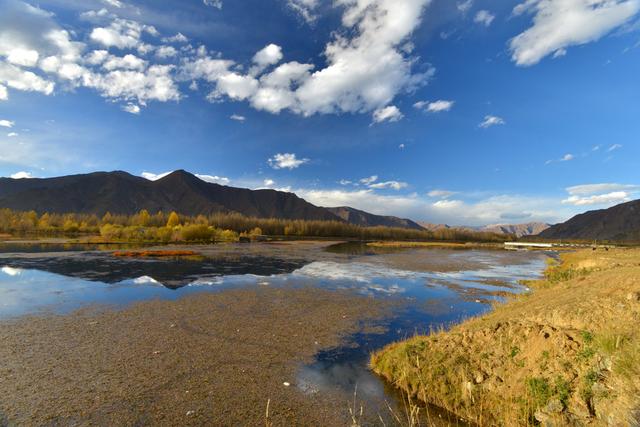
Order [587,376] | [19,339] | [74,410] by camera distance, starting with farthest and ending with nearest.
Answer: [19,339] < [74,410] < [587,376]

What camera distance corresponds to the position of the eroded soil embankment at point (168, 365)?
322 inches

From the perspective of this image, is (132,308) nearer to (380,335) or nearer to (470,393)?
(380,335)

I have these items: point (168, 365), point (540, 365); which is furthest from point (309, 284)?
point (540, 365)

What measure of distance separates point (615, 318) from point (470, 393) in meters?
4.18

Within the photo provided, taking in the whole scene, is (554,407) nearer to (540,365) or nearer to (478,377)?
(540,365)

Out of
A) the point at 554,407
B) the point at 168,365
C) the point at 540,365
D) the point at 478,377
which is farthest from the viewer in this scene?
the point at 168,365

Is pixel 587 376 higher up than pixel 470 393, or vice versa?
pixel 587 376

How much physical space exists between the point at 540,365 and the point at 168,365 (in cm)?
1116

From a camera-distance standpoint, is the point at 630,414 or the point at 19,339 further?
the point at 19,339

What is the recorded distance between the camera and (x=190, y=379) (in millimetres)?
9922

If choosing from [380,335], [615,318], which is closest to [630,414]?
[615,318]

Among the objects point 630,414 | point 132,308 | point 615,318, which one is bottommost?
point 132,308

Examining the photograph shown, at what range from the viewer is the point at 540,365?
8.23 meters

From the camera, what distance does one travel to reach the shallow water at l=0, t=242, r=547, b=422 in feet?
36.9
